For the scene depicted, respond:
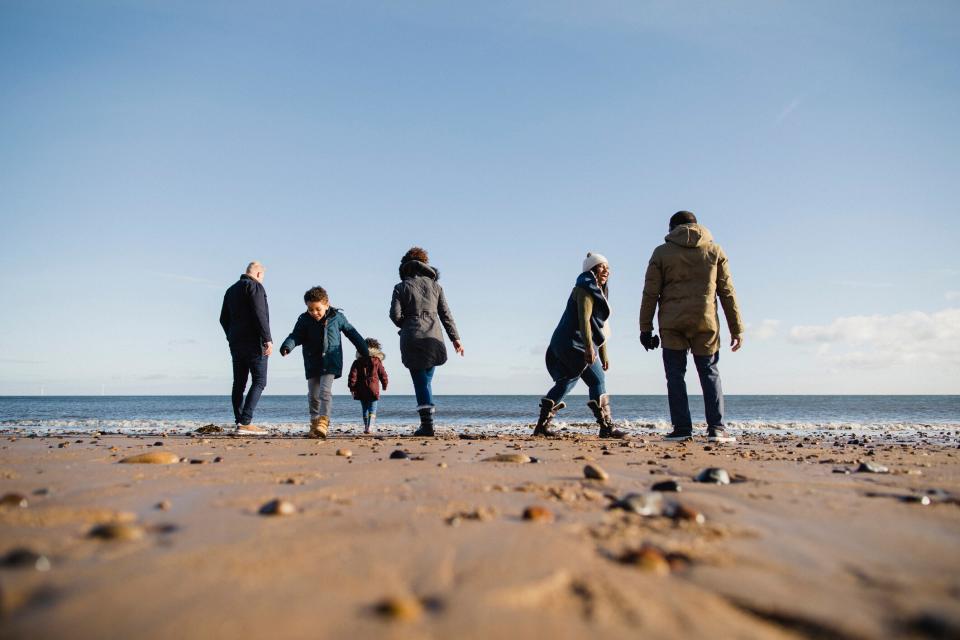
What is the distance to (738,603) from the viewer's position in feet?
4.18

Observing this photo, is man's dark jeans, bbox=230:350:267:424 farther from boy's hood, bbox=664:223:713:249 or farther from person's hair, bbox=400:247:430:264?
boy's hood, bbox=664:223:713:249

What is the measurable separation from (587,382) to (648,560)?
5.31 metres

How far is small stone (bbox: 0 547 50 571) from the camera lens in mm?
1389

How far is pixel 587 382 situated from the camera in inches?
266

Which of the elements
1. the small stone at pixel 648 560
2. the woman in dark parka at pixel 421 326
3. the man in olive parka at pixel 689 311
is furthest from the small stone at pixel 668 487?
the woman in dark parka at pixel 421 326

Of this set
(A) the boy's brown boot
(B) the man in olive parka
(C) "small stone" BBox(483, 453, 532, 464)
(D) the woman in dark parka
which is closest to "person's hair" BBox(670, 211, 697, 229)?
(B) the man in olive parka

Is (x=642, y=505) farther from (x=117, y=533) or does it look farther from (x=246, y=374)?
(x=246, y=374)

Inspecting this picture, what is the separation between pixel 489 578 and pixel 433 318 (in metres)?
5.87

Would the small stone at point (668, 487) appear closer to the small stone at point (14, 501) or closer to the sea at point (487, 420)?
the small stone at point (14, 501)

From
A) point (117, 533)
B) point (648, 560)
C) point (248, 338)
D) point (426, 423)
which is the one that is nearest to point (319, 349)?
point (248, 338)

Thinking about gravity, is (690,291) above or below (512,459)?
above

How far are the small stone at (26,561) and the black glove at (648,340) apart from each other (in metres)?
5.89

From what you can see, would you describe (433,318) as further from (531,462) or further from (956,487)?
(956,487)

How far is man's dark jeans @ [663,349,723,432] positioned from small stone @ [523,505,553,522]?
4.65 meters
